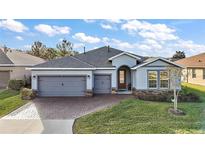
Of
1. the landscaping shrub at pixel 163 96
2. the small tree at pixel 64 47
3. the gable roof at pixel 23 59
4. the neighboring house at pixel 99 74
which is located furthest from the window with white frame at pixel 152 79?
the gable roof at pixel 23 59

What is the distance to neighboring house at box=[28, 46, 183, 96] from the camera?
9.68m

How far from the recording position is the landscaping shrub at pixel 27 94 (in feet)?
29.2

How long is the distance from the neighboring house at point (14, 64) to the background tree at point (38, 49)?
0.38 meters

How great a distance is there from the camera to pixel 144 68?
11922mm

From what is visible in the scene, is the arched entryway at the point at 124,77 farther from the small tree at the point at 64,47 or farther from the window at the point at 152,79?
the small tree at the point at 64,47

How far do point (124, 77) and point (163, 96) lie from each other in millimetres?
2694

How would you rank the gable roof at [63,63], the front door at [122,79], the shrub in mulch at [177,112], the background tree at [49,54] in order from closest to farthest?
the shrub in mulch at [177,112], the background tree at [49,54], the gable roof at [63,63], the front door at [122,79]

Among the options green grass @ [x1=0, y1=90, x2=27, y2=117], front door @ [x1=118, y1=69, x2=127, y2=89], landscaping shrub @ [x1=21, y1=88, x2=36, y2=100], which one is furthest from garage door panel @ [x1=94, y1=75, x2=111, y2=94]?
green grass @ [x1=0, y1=90, x2=27, y2=117]

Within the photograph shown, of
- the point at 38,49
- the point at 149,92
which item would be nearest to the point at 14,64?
the point at 38,49

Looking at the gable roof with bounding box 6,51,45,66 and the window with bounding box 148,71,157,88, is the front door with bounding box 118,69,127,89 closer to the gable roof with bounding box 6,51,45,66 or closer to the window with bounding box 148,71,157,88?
the window with bounding box 148,71,157,88

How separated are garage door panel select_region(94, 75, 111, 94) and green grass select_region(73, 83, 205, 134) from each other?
2256 millimetres

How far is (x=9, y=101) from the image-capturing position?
8.83 metres

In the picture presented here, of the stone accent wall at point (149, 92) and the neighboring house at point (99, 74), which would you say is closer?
the stone accent wall at point (149, 92)
